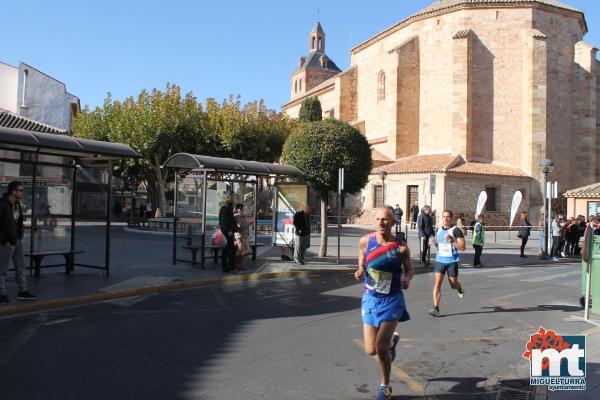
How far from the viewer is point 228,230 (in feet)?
40.3

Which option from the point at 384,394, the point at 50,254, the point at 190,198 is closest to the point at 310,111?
the point at 190,198

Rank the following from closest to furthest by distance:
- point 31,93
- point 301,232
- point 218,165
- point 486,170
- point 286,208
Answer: point 218,165 < point 301,232 < point 286,208 < point 31,93 < point 486,170

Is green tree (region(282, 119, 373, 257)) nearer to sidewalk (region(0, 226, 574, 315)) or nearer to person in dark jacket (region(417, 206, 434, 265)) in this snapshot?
person in dark jacket (region(417, 206, 434, 265))

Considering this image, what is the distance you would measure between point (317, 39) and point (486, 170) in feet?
191

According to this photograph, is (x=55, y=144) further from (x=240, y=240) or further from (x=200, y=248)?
(x=240, y=240)

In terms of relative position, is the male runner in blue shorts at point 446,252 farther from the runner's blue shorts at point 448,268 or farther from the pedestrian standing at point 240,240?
the pedestrian standing at point 240,240

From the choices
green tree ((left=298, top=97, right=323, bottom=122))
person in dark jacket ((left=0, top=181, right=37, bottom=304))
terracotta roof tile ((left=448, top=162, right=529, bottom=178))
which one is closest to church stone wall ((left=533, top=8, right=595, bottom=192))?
terracotta roof tile ((left=448, top=162, right=529, bottom=178))

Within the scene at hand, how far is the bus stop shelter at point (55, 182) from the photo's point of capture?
1004cm

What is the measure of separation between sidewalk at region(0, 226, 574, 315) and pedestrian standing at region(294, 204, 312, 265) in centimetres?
36

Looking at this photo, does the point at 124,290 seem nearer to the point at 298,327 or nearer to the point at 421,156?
the point at 298,327

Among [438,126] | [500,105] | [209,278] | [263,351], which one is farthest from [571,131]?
[263,351]

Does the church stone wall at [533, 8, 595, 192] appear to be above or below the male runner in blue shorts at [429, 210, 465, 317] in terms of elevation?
above

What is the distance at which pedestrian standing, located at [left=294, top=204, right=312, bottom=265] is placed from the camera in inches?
561

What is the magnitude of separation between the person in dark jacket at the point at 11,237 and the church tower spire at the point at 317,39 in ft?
267
